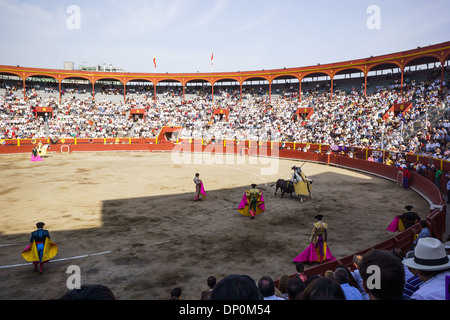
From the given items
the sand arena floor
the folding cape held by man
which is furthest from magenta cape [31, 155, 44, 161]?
the folding cape held by man

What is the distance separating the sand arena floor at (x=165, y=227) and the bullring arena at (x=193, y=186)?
0.05m

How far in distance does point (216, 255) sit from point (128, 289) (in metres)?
2.47

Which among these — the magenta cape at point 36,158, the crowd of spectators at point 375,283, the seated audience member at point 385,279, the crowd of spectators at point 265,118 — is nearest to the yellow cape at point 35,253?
the crowd of spectators at point 375,283

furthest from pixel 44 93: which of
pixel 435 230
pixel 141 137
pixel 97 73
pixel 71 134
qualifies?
pixel 435 230

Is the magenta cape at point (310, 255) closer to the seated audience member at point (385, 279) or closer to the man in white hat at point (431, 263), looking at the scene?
the man in white hat at point (431, 263)

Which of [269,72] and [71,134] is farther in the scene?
[269,72]

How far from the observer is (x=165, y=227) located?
10.3 meters

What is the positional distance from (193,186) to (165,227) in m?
6.62

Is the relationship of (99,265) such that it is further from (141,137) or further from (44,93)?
(44,93)

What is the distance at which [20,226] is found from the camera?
10.2m

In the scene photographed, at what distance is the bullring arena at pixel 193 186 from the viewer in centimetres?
751

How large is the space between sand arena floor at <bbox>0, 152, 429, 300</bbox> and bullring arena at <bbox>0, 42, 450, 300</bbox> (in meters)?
0.05

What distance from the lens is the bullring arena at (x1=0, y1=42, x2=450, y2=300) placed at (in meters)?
7.51
